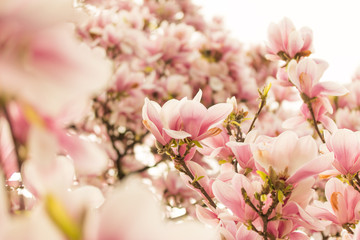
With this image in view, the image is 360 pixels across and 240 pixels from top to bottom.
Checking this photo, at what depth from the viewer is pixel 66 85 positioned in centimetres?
22

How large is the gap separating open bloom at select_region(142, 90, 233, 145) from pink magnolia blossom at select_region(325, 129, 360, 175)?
0.20 meters

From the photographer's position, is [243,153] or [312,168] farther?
[243,153]

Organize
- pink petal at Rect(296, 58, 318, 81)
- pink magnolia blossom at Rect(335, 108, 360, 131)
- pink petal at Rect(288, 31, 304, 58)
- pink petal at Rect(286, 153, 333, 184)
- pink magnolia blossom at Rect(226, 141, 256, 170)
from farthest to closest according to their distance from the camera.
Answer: pink magnolia blossom at Rect(335, 108, 360, 131) < pink petal at Rect(288, 31, 304, 58) < pink petal at Rect(296, 58, 318, 81) < pink magnolia blossom at Rect(226, 141, 256, 170) < pink petal at Rect(286, 153, 333, 184)

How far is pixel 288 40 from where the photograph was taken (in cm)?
106

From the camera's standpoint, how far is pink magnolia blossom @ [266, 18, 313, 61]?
41.4 inches

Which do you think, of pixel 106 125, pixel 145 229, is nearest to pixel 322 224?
pixel 145 229

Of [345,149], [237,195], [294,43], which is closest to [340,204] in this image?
[345,149]

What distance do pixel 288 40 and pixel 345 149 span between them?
1.37 ft

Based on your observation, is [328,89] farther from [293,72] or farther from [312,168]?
[312,168]

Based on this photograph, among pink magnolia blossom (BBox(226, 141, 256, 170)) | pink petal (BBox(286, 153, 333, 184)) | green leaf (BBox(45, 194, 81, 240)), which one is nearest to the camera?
green leaf (BBox(45, 194, 81, 240))

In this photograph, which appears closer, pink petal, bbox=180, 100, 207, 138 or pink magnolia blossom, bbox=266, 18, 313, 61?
pink petal, bbox=180, 100, 207, 138

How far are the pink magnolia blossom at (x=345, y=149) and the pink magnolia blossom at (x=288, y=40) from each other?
1.25 feet

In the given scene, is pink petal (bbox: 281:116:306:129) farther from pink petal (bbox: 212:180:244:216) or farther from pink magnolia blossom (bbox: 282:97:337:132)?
pink petal (bbox: 212:180:244:216)

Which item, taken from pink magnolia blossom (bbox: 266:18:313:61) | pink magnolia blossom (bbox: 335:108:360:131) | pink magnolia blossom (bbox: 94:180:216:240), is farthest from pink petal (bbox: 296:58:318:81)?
pink magnolia blossom (bbox: 335:108:360:131)
